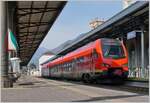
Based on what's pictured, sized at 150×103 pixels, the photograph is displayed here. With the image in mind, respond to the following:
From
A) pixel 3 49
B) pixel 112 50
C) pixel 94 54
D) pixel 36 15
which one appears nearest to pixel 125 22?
pixel 36 15

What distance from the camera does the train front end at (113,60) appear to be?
27.8 m

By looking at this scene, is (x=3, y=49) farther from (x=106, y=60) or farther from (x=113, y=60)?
(x=113, y=60)

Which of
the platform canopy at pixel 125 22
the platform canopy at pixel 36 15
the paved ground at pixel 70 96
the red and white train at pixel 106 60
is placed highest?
the platform canopy at pixel 36 15

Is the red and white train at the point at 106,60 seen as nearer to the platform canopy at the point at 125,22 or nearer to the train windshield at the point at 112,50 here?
the train windshield at the point at 112,50

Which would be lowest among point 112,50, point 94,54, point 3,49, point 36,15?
point 94,54

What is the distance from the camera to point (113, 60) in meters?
28.2

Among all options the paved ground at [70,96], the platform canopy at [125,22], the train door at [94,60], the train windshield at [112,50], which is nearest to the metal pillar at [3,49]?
the paved ground at [70,96]

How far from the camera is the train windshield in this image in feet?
92.7

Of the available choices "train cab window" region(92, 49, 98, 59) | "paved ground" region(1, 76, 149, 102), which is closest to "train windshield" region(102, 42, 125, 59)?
"train cab window" region(92, 49, 98, 59)

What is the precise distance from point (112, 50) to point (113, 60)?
2.92 ft

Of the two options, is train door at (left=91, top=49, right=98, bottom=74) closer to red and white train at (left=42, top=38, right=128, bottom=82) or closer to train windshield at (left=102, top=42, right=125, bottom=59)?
red and white train at (left=42, top=38, right=128, bottom=82)

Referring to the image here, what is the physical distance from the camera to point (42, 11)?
39875 millimetres

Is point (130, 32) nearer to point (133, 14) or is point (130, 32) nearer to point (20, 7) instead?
point (133, 14)

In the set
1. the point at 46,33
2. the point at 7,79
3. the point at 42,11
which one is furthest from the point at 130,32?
the point at 7,79
